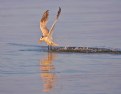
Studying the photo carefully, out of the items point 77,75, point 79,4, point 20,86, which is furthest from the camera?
point 79,4

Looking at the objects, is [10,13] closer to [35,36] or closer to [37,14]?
[37,14]

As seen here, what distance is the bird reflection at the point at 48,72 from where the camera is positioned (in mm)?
17391

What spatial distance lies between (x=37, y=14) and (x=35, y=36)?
626cm

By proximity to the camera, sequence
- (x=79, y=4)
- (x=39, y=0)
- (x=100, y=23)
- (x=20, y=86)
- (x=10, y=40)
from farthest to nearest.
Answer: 1. (x=39, y=0)
2. (x=79, y=4)
3. (x=100, y=23)
4. (x=10, y=40)
5. (x=20, y=86)

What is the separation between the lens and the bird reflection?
17.4m

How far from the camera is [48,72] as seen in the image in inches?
764

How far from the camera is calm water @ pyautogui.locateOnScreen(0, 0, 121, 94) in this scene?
57.1 ft

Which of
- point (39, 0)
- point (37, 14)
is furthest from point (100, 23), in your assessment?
point (39, 0)

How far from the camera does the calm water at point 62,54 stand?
17.4 meters

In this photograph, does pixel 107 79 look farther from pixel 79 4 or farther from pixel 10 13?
pixel 79 4

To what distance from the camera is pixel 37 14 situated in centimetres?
3269

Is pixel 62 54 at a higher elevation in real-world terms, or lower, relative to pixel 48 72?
higher

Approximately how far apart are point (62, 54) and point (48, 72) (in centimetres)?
350

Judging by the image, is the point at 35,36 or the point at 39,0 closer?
the point at 35,36
